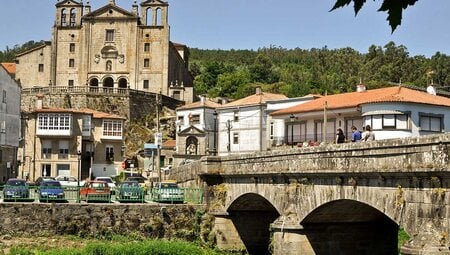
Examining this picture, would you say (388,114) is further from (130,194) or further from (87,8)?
(87,8)

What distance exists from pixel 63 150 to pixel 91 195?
33.6 m

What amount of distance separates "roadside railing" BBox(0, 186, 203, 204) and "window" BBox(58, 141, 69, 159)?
30.9 meters

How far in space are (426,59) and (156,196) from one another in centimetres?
9279

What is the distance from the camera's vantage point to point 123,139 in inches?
3105

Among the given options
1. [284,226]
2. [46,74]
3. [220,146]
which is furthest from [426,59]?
[284,226]

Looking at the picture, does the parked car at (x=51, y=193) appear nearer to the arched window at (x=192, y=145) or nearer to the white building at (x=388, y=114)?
the white building at (x=388, y=114)

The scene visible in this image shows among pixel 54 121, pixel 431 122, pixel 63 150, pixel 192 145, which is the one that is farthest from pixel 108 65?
pixel 431 122

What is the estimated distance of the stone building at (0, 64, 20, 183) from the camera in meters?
59.2

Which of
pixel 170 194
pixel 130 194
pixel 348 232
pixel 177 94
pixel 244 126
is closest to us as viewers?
pixel 348 232

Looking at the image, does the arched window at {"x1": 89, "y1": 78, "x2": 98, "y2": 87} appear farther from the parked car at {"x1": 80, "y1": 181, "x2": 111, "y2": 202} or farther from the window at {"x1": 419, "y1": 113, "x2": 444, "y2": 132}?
the window at {"x1": 419, "y1": 113, "x2": 444, "y2": 132}

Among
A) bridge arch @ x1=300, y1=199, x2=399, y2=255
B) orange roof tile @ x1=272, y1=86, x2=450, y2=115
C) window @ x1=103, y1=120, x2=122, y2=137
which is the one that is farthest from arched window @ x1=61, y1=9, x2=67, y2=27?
bridge arch @ x1=300, y1=199, x2=399, y2=255

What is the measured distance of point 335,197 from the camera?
21.4m

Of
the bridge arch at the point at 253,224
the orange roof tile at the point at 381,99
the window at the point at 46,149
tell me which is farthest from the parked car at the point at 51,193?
the window at the point at 46,149

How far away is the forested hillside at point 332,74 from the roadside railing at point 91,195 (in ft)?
192
